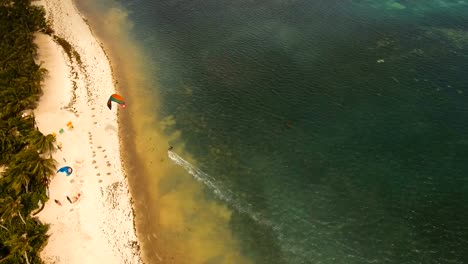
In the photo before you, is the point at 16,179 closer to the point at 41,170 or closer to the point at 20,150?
the point at 41,170

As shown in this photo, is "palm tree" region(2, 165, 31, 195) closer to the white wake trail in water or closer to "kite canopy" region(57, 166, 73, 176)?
"kite canopy" region(57, 166, 73, 176)

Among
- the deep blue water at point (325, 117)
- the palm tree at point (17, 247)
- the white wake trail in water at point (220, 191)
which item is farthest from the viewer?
the white wake trail in water at point (220, 191)

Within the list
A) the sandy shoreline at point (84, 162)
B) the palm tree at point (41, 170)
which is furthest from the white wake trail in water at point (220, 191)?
the palm tree at point (41, 170)

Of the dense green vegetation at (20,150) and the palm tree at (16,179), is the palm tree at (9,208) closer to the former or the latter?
the dense green vegetation at (20,150)

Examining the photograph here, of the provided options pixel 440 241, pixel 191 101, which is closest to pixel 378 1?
pixel 191 101

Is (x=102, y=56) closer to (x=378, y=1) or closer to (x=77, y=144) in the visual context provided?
(x=77, y=144)
